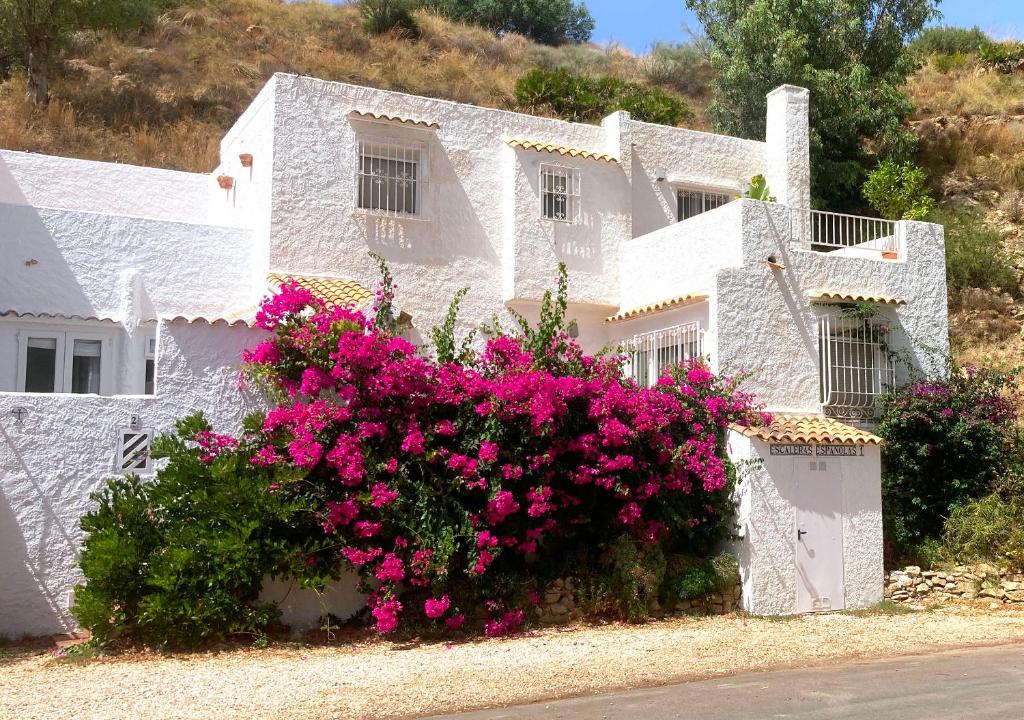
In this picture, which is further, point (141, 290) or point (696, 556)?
point (141, 290)

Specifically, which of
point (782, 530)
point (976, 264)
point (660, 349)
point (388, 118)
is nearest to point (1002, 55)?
point (976, 264)

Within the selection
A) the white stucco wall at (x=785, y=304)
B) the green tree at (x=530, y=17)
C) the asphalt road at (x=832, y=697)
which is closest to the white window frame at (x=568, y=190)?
the white stucco wall at (x=785, y=304)

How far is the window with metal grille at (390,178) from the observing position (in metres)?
16.6

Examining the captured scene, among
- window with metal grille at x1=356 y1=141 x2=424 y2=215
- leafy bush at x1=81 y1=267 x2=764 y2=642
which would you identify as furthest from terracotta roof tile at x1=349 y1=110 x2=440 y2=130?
leafy bush at x1=81 y1=267 x2=764 y2=642

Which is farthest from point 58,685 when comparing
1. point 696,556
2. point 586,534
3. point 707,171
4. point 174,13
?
point 174,13

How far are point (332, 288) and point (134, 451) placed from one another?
4622 mm

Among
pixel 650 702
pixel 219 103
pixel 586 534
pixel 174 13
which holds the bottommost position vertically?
pixel 650 702

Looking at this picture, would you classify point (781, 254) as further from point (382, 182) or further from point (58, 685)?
point (58, 685)

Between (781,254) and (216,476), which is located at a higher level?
(781,254)

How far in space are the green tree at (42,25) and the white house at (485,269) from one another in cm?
1134

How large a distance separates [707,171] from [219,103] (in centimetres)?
1787

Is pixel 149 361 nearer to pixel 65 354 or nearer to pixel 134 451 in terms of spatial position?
pixel 65 354

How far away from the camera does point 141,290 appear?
49.7ft

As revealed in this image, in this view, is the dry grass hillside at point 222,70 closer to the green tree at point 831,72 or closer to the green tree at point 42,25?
the green tree at point 42,25
